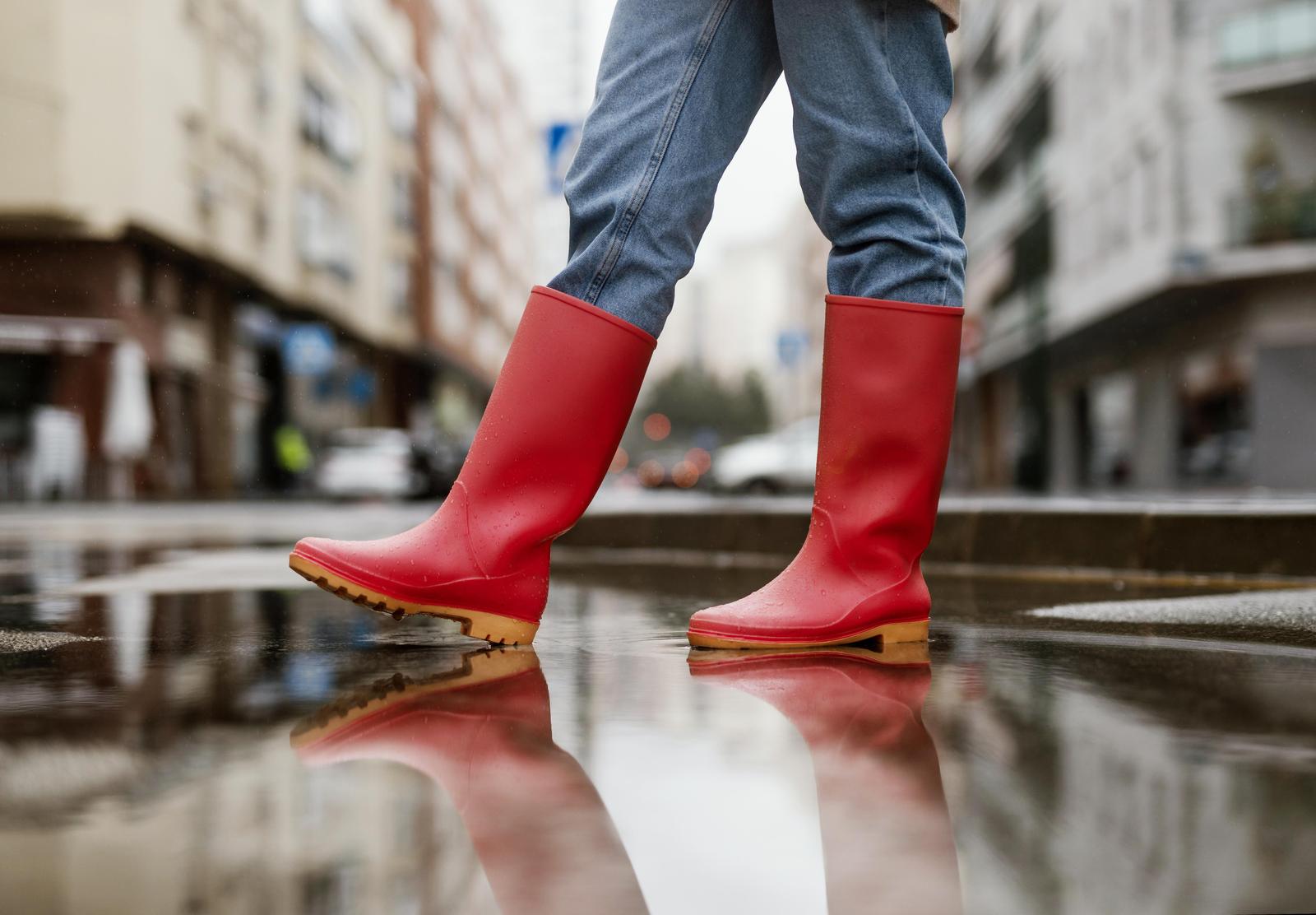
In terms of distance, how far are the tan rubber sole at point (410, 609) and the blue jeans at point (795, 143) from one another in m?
0.50

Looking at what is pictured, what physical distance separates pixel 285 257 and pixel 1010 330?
1531 cm

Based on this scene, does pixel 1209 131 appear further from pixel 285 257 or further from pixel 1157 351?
pixel 285 257

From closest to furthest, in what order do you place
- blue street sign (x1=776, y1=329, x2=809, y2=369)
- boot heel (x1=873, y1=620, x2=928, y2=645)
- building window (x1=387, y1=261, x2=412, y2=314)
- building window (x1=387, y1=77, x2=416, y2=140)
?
1. boot heel (x1=873, y1=620, x2=928, y2=645)
2. blue street sign (x1=776, y1=329, x2=809, y2=369)
3. building window (x1=387, y1=261, x2=412, y2=314)
4. building window (x1=387, y1=77, x2=416, y2=140)

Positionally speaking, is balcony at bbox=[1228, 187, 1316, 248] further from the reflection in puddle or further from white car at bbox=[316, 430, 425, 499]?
the reflection in puddle

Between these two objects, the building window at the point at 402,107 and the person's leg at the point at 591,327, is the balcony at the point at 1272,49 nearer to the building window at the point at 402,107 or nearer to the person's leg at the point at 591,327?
the person's leg at the point at 591,327

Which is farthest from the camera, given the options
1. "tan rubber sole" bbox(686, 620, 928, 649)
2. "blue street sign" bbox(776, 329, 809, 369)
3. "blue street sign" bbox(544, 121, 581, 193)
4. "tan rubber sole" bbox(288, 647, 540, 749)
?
"blue street sign" bbox(776, 329, 809, 369)

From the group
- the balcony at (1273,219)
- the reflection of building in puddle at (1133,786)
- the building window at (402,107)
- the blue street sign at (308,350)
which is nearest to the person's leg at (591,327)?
the reflection of building in puddle at (1133,786)

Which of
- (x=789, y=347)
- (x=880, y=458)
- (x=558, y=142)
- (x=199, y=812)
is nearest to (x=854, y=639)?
(x=880, y=458)

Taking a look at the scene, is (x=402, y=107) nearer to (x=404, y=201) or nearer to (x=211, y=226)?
(x=404, y=201)

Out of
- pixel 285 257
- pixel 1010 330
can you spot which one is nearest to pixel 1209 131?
pixel 1010 330

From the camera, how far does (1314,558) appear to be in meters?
3.43

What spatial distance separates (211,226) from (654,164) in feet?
70.5

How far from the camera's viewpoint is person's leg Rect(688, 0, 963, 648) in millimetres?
2000

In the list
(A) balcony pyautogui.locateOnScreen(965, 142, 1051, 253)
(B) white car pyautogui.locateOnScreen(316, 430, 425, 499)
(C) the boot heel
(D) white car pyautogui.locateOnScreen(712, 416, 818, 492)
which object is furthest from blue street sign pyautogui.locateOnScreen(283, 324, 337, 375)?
(C) the boot heel
